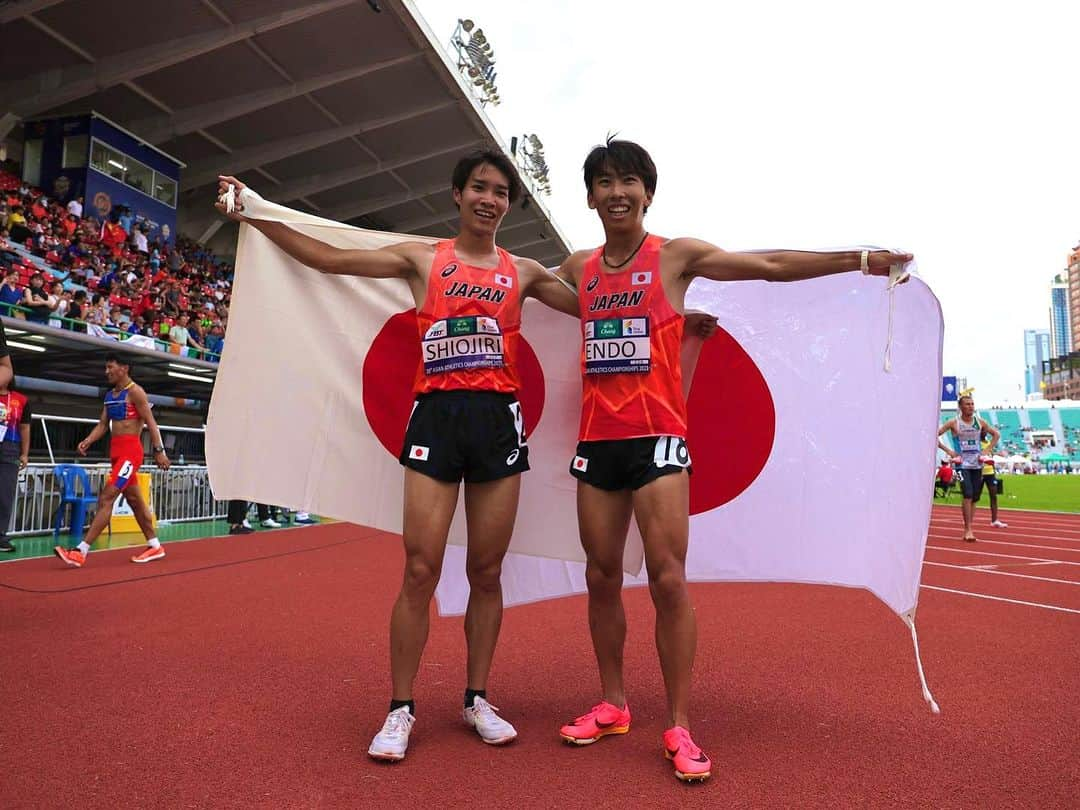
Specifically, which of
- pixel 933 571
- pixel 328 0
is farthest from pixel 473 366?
pixel 328 0

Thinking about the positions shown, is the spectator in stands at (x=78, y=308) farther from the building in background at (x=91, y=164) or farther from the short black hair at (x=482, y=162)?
the short black hair at (x=482, y=162)

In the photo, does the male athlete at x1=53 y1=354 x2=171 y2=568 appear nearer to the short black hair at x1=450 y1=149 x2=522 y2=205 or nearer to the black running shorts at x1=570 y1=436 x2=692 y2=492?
the short black hair at x1=450 y1=149 x2=522 y2=205

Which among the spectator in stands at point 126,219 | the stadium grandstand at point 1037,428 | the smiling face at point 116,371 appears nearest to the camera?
the smiling face at point 116,371

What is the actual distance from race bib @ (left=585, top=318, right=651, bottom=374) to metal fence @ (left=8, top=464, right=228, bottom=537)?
22.7ft

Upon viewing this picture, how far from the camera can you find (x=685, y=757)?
2359mm

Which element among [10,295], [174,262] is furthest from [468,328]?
[174,262]

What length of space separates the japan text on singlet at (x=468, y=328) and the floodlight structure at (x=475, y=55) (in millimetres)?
20915

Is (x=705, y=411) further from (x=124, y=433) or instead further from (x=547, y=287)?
(x=124, y=433)

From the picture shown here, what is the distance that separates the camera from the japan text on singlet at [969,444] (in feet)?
32.0

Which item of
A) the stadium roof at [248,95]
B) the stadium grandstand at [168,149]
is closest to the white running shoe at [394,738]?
the stadium grandstand at [168,149]

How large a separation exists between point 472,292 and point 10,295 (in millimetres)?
11307

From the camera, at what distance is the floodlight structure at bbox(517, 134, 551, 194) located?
33.8 metres

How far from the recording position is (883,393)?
10.8ft

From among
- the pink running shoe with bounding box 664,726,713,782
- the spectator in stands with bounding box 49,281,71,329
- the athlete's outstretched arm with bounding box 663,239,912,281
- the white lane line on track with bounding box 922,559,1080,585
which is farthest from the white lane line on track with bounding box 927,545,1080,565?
the spectator in stands with bounding box 49,281,71,329
